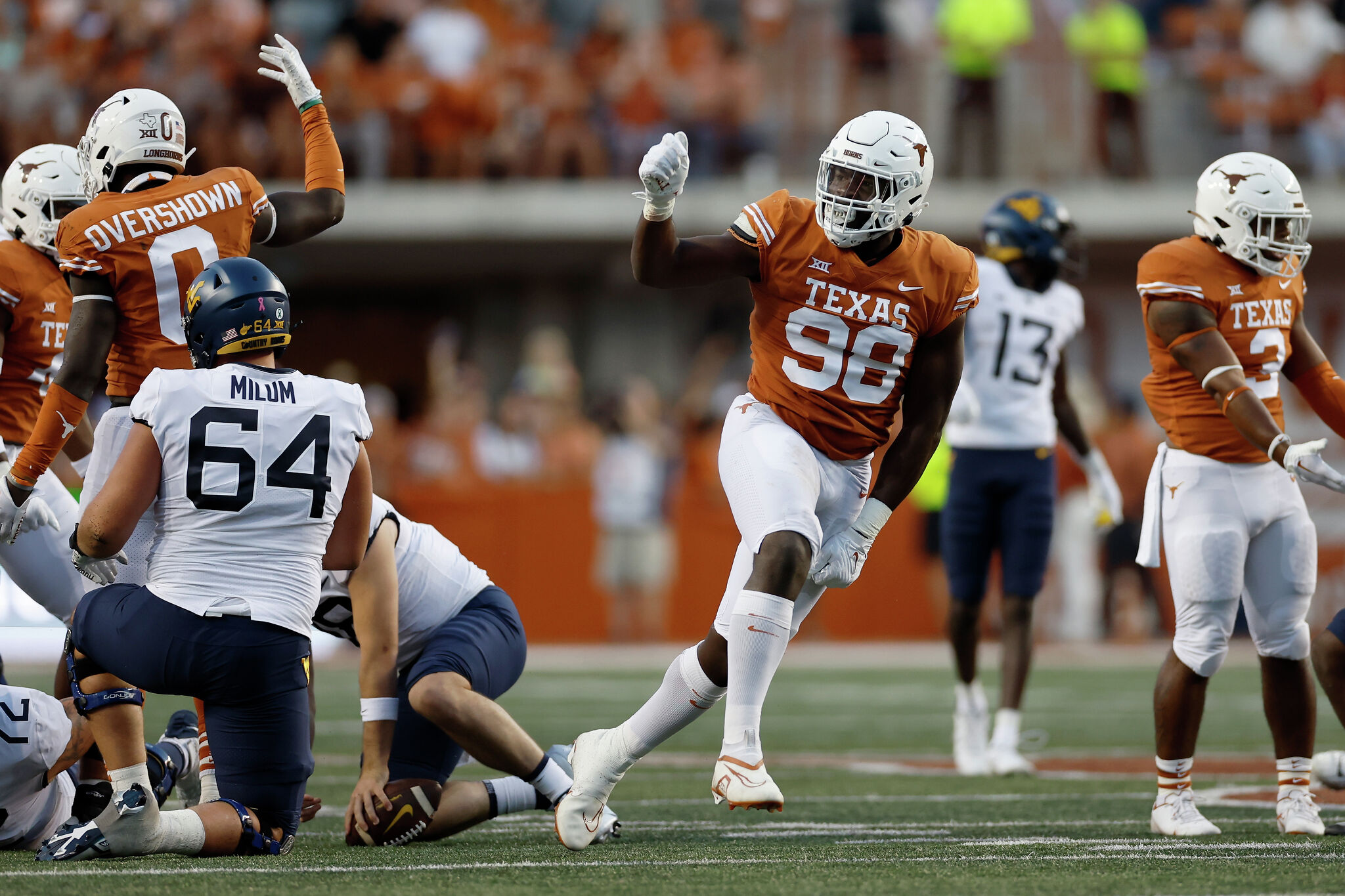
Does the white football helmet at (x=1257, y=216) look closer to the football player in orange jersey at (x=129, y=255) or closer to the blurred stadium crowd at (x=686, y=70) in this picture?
the football player in orange jersey at (x=129, y=255)

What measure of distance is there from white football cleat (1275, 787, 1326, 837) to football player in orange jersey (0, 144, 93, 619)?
376 cm

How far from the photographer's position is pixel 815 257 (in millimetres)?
4742

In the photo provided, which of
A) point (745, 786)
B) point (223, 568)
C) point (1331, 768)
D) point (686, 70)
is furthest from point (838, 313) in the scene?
point (686, 70)

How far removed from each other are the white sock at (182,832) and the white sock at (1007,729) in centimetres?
370

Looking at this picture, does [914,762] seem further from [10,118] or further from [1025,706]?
[10,118]

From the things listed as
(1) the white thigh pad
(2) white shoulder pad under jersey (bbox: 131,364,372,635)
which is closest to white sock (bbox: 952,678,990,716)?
(1) the white thigh pad

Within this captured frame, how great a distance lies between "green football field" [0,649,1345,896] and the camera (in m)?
3.86

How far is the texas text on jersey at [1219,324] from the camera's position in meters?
5.13

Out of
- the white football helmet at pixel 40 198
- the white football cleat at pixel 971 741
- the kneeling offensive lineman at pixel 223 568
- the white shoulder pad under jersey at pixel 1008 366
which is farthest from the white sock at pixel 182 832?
the white shoulder pad under jersey at pixel 1008 366

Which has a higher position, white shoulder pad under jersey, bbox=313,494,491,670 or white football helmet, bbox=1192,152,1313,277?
white football helmet, bbox=1192,152,1313,277

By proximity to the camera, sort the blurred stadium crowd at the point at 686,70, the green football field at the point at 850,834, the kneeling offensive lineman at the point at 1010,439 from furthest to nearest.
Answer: the blurred stadium crowd at the point at 686,70 → the kneeling offensive lineman at the point at 1010,439 → the green football field at the point at 850,834

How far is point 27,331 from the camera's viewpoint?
5438 millimetres

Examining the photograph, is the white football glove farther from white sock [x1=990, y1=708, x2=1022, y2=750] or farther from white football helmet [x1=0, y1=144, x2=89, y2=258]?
white sock [x1=990, y1=708, x2=1022, y2=750]

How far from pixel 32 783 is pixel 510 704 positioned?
524cm
